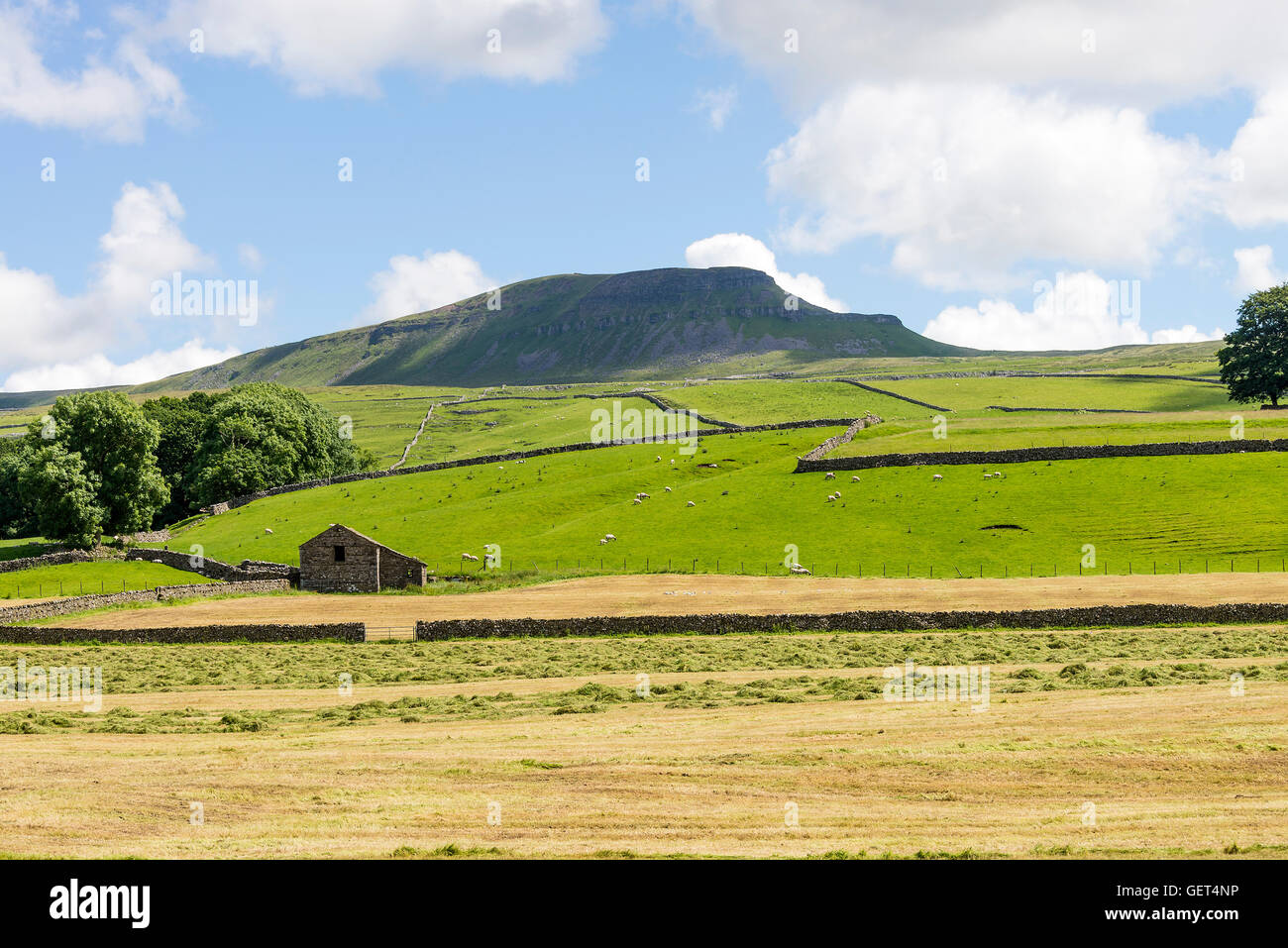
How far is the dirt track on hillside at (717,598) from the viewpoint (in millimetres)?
55469

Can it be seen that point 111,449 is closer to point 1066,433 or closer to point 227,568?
point 227,568

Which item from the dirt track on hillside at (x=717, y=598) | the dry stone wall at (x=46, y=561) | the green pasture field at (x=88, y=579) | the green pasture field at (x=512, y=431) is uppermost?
the green pasture field at (x=512, y=431)

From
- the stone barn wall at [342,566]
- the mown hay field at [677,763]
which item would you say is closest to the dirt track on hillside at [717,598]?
the stone barn wall at [342,566]

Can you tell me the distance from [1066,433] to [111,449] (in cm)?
8983

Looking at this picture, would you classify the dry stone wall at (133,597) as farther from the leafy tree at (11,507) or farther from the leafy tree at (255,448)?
the leafy tree at (11,507)

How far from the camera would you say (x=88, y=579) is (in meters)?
80.1

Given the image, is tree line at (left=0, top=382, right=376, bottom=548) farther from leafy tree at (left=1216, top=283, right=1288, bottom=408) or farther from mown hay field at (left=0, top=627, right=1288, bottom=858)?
leafy tree at (left=1216, top=283, right=1288, bottom=408)

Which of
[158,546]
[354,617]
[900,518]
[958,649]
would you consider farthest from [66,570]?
[958,649]

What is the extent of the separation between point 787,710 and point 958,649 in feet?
48.7

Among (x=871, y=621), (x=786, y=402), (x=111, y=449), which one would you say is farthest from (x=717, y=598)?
(x=786, y=402)

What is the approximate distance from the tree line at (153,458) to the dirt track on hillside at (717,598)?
32.1 metres

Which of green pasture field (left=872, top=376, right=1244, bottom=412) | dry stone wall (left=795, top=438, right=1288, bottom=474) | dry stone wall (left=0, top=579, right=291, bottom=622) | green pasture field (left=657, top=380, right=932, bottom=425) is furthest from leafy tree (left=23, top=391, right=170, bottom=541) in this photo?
green pasture field (left=872, top=376, right=1244, bottom=412)

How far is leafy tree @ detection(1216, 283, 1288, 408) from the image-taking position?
380 ft
